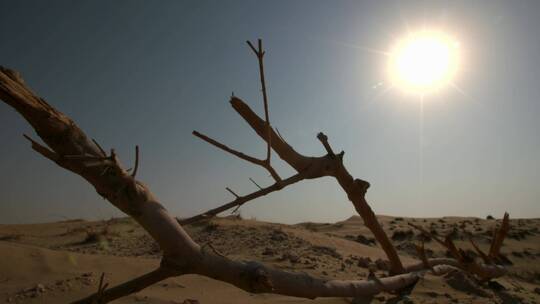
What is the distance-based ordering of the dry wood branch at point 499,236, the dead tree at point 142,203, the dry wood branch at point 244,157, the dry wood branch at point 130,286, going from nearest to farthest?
the dead tree at point 142,203 → the dry wood branch at point 130,286 → the dry wood branch at point 244,157 → the dry wood branch at point 499,236

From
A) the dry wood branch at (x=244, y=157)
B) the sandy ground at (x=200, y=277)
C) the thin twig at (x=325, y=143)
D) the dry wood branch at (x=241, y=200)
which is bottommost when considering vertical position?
the sandy ground at (x=200, y=277)

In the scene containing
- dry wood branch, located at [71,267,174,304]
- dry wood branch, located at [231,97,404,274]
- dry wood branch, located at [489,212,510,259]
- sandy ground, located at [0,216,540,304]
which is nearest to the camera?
dry wood branch, located at [71,267,174,304]

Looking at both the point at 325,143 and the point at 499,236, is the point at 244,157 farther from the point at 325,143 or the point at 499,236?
the point at 499,236

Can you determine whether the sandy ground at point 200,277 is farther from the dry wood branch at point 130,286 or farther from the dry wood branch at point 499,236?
the dry wood branch at point 499,236

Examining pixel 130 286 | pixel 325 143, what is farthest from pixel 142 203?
pixel 325 143

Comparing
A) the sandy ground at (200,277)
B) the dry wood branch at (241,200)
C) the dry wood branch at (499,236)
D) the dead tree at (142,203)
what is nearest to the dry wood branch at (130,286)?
the dead tree at (142,203)

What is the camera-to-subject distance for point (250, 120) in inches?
111

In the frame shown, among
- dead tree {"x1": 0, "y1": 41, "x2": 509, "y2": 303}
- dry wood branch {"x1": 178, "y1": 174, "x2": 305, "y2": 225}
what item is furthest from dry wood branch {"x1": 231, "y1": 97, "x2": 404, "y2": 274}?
dead tree {"x1": 0, "y1": 41, "x2": 509, "y2": 303}

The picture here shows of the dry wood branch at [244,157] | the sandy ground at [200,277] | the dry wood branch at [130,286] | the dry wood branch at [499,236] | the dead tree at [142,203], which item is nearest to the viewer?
the dead tree at [142,203]

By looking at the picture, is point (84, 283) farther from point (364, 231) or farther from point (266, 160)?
point (364, 231)

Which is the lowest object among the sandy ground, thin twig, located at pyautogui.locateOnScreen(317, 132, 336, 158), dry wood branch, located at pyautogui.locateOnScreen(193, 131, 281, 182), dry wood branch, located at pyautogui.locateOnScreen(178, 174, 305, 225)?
the sandy ground

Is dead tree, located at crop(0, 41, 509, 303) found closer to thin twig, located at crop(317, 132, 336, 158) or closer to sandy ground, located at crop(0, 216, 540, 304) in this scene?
sandy ground, located at crop(0, 216, 540, 304)

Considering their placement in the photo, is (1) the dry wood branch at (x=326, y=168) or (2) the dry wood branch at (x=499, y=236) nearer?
(1) the dry wood branch at (x=326, y=168)

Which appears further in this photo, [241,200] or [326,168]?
[326,168]
